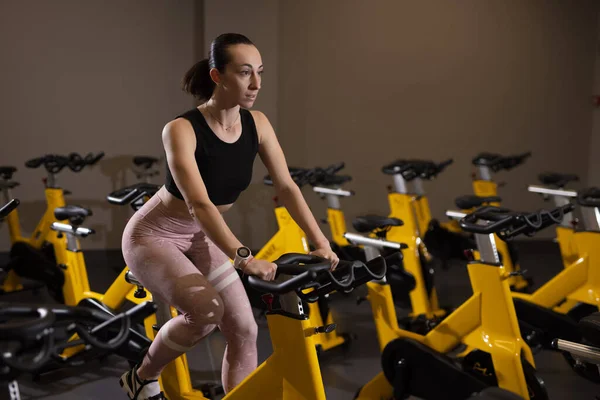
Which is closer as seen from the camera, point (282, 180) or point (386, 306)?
point (282, 180)

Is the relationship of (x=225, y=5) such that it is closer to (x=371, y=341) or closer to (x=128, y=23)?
(x=128, y=23)

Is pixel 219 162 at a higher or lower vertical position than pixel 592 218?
higher

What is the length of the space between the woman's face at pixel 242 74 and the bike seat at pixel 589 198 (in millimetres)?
2185

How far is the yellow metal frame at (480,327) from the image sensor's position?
2.59m

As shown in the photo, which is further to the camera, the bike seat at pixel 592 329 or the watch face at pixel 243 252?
the bike seat at pixel 592 329

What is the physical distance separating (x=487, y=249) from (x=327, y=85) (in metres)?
3.60

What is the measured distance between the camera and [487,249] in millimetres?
2738

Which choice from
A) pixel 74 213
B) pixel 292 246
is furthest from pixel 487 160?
pixel 74 213

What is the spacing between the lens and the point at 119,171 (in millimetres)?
5766

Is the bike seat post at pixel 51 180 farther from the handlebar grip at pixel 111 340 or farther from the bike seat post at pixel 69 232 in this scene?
the handlebar grip at pixel 111 340

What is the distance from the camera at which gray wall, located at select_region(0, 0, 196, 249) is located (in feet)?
17.9

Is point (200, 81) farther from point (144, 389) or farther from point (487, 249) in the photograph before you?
point (487, 249)

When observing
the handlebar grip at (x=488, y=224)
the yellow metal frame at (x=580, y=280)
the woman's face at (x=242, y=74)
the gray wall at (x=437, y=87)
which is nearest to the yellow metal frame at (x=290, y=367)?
the woman's face at (x=242, y=74)

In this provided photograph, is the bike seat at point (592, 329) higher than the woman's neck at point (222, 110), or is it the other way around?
the woman's neck at point (222, 110)
